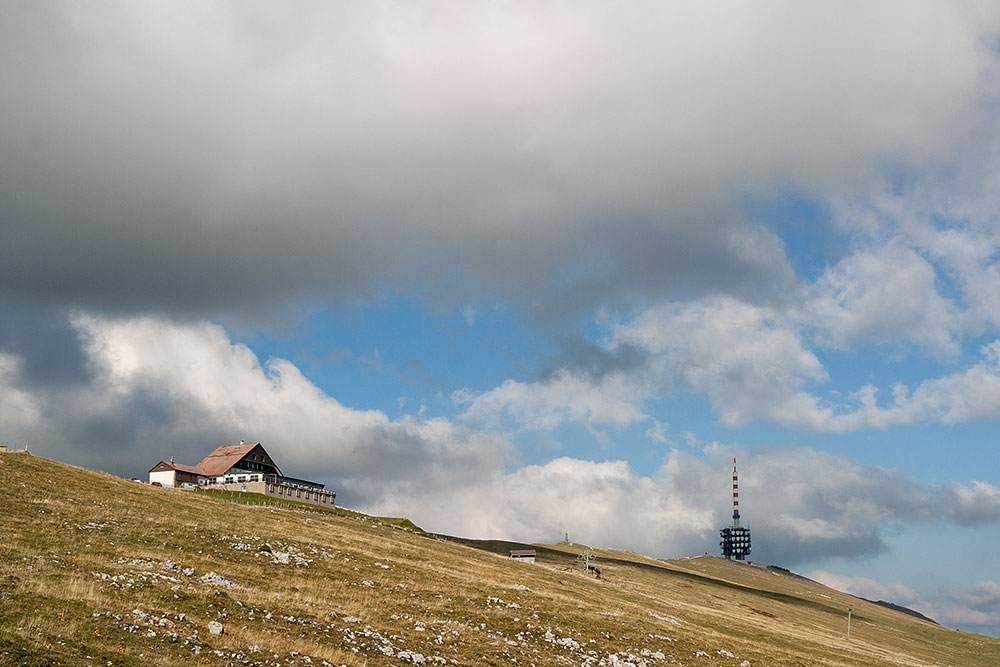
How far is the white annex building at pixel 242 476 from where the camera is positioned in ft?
418

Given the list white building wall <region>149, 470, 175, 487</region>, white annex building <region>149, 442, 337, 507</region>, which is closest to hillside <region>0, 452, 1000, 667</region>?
white annex building <region>149, 442, 337, 507</region>

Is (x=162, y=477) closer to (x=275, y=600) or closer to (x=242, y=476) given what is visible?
(x=242, y=476)

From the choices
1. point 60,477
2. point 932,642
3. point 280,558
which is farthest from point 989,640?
point 60,477

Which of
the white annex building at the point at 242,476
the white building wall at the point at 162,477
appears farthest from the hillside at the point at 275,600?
the white building wall at the point at 162,477

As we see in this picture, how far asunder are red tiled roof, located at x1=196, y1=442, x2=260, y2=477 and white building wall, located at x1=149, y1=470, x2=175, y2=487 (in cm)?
671

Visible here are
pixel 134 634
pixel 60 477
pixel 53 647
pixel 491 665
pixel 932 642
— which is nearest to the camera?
pixel 53 647

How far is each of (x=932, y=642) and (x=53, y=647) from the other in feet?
523

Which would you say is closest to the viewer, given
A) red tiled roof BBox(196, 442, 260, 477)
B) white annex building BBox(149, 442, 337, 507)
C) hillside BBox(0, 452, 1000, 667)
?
hillside BBox(0, 452, 1000, 667)

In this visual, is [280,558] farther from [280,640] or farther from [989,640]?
[989,640]

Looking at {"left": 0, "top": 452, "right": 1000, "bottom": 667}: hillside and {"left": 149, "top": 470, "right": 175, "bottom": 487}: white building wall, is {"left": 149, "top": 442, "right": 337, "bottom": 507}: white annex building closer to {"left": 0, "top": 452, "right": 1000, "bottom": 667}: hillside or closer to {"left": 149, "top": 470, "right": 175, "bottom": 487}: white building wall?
{"left": 149, "top": 470, "right": 175, "bottom": 487}: white building wall

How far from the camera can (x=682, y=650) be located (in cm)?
5162

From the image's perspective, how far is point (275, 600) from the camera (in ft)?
129

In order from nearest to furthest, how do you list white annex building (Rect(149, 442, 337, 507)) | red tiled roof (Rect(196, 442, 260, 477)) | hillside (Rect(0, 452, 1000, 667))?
1. hillside (Rect(0, 452, 1000, 667))
2. white annex building (Rect(149, 442, 337, 507))
3. red tiled roof (Rect(196, 442, 260, 477))

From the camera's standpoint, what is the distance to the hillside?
1151 inches
